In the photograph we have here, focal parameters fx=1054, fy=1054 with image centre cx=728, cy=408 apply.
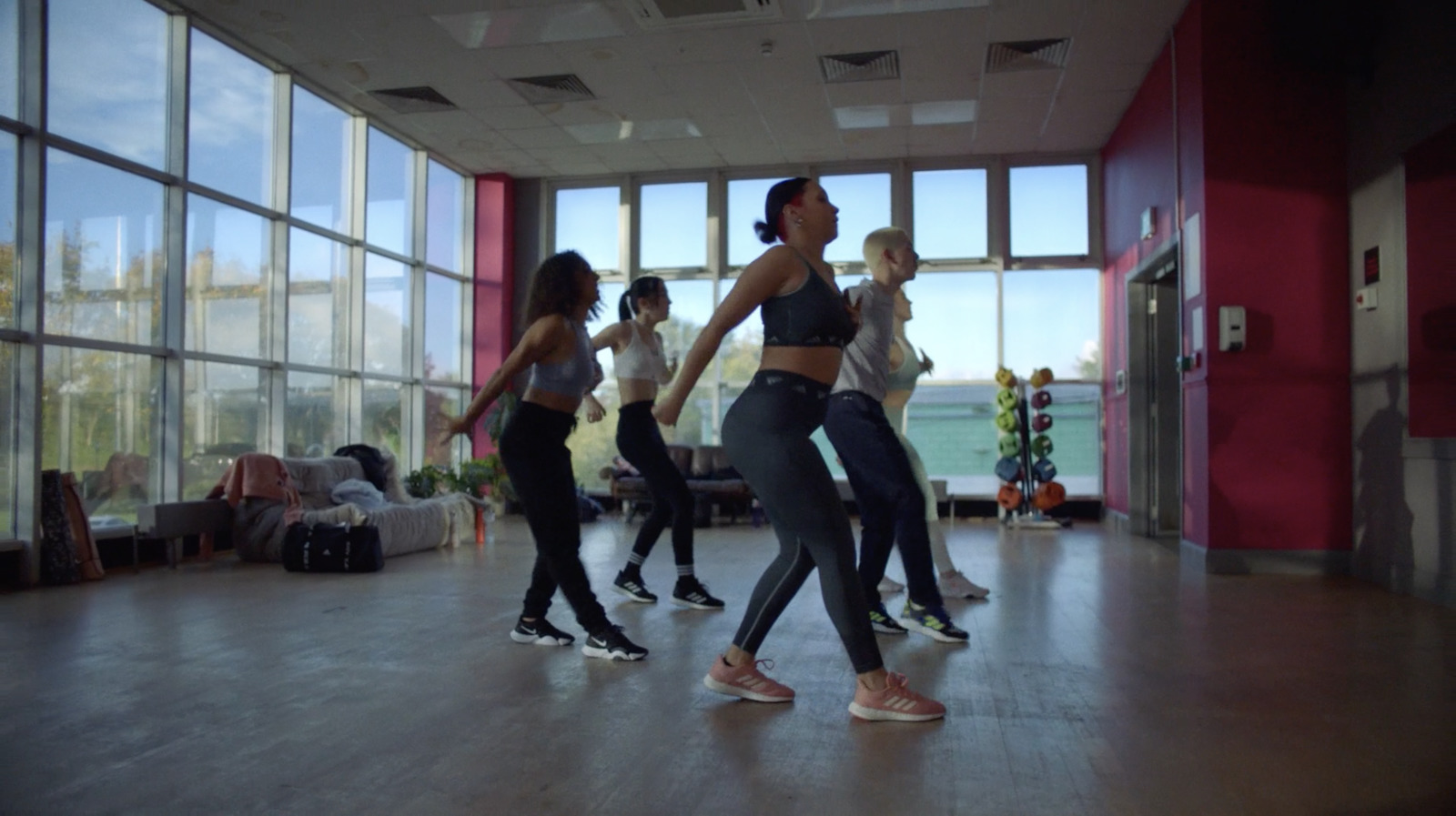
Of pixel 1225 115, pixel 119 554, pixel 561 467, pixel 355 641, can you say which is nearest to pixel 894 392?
pixel 561 467

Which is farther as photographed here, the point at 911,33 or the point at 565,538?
the point at 911,33

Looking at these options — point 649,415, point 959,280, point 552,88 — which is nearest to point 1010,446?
point 959,280

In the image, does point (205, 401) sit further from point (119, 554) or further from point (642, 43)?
point (642, 43)

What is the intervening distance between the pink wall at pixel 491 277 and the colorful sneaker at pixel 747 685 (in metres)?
9.09

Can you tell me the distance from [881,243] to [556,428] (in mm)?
1336

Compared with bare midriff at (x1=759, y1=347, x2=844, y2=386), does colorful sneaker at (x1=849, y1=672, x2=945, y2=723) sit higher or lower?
lower

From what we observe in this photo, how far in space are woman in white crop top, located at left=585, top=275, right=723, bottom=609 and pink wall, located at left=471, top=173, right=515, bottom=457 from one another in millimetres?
7319

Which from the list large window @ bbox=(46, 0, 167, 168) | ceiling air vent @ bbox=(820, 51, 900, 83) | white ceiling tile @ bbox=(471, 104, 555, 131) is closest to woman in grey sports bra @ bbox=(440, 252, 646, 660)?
large window @ bbox=(46, 0, 167, 168)

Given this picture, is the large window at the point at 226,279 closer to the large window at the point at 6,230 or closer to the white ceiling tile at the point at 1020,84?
the large window at the point at 6,230

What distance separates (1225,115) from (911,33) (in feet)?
7.82

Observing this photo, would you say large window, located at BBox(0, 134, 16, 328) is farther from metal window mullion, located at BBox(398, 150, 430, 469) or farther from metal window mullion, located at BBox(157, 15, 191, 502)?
metal window mullion, located at BBox(398, 150, 430, 469)

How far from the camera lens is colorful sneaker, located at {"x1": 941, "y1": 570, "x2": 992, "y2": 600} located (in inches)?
194

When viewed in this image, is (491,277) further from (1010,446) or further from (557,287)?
(557,287)

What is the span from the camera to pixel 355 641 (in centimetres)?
390
